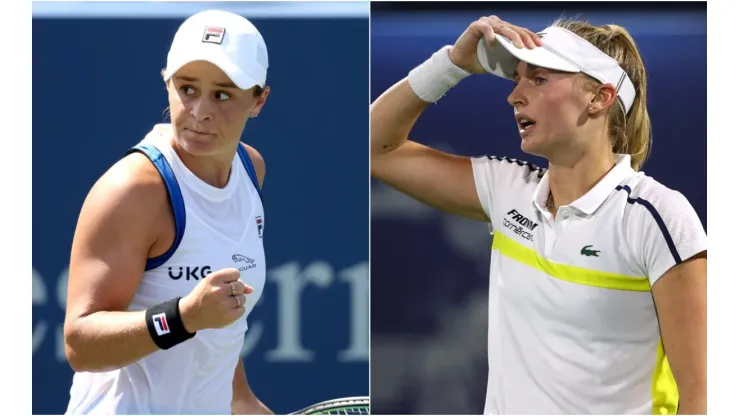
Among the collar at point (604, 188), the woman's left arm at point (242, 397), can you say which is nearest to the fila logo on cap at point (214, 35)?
the woman's left arm at point (242, 397)

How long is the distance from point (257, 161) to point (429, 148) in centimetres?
60

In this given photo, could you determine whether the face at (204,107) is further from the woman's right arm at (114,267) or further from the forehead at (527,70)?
the forehead at (527,70)

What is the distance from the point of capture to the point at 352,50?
340 centimetres

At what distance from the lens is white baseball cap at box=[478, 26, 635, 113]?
2.97 metres

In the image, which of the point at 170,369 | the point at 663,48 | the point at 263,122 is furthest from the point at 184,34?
the point at 663,48

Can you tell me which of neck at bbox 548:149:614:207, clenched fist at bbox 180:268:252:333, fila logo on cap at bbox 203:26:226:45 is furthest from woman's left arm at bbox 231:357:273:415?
neck at bbox 548:149:614:207

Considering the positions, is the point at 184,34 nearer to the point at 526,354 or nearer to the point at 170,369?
the point at 170,369

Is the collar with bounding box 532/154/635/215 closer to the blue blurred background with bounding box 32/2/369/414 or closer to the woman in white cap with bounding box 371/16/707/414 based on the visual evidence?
the woman in white cap with bounding box 371/16/707/414

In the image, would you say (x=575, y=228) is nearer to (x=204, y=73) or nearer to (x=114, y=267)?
(x=204, y=73)

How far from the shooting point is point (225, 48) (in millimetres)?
2967

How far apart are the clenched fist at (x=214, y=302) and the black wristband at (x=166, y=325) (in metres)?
0.02

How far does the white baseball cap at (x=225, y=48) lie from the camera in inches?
116

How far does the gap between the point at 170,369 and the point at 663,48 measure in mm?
1943

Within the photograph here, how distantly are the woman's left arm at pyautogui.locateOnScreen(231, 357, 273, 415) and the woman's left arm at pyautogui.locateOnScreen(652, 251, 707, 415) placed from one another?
1.36 metres
